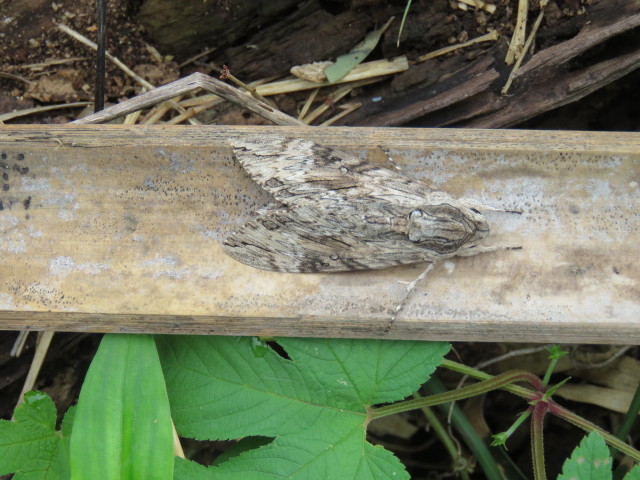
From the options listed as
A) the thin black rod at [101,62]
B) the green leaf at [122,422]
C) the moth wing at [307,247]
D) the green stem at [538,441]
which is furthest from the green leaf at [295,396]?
the thin black rod at [101,62]

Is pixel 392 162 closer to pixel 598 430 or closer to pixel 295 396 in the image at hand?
pixel 295 396

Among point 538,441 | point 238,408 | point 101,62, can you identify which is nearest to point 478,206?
point 538,441

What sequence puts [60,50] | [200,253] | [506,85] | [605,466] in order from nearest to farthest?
[605,466], [200,253], [506,85], [60,50]

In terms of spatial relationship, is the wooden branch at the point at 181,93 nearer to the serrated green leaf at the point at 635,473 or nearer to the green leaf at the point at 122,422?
the green leaf at the point at 122,422

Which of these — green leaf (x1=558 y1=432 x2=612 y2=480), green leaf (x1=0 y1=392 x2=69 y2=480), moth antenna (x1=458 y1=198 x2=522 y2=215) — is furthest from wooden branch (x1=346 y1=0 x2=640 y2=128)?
green leaf (x1=0 y1=392 x2=69 y2=480)

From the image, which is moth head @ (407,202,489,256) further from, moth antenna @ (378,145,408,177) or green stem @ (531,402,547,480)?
green stem @ (531,402,547,480)

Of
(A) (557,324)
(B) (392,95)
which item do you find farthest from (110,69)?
(A) (557,324)

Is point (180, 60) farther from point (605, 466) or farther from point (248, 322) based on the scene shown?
point (605, 466)
